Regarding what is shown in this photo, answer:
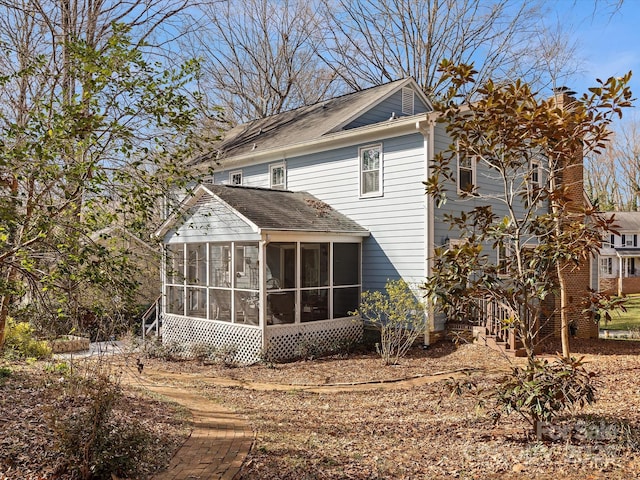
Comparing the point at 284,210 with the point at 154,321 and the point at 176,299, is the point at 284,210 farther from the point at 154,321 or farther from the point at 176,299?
the point at 154,321

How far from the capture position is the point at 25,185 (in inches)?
226

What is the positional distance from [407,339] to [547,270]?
723cm

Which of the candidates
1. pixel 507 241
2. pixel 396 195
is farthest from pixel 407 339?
pixel 507 241

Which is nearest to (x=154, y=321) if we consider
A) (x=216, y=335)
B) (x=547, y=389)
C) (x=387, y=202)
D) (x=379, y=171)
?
(x=216, y=335)

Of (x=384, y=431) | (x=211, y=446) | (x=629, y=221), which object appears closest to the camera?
(x=211, y=446)

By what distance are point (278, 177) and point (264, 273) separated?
224 inches

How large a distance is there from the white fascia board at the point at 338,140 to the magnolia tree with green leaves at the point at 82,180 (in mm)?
7518

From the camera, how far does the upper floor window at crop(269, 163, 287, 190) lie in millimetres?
16620

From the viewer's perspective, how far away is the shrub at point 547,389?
4.99 meters

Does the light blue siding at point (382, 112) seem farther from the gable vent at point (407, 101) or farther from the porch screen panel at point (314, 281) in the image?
the porch screen panel at point (314, 281)

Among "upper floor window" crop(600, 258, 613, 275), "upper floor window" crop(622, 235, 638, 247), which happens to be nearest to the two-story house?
"upper floor window" crop(600, 258, 613, 275)

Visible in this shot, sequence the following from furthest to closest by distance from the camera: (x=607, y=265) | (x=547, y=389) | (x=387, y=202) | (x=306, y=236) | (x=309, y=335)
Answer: (x=607, y=265)
(x=387, y=202)
(x=309, y=335)
(x=306, y=236)
(x=547, y=389)

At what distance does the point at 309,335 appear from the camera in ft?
42.5

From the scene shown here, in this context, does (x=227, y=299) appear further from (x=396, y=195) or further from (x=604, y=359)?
(x=604, y=359)
